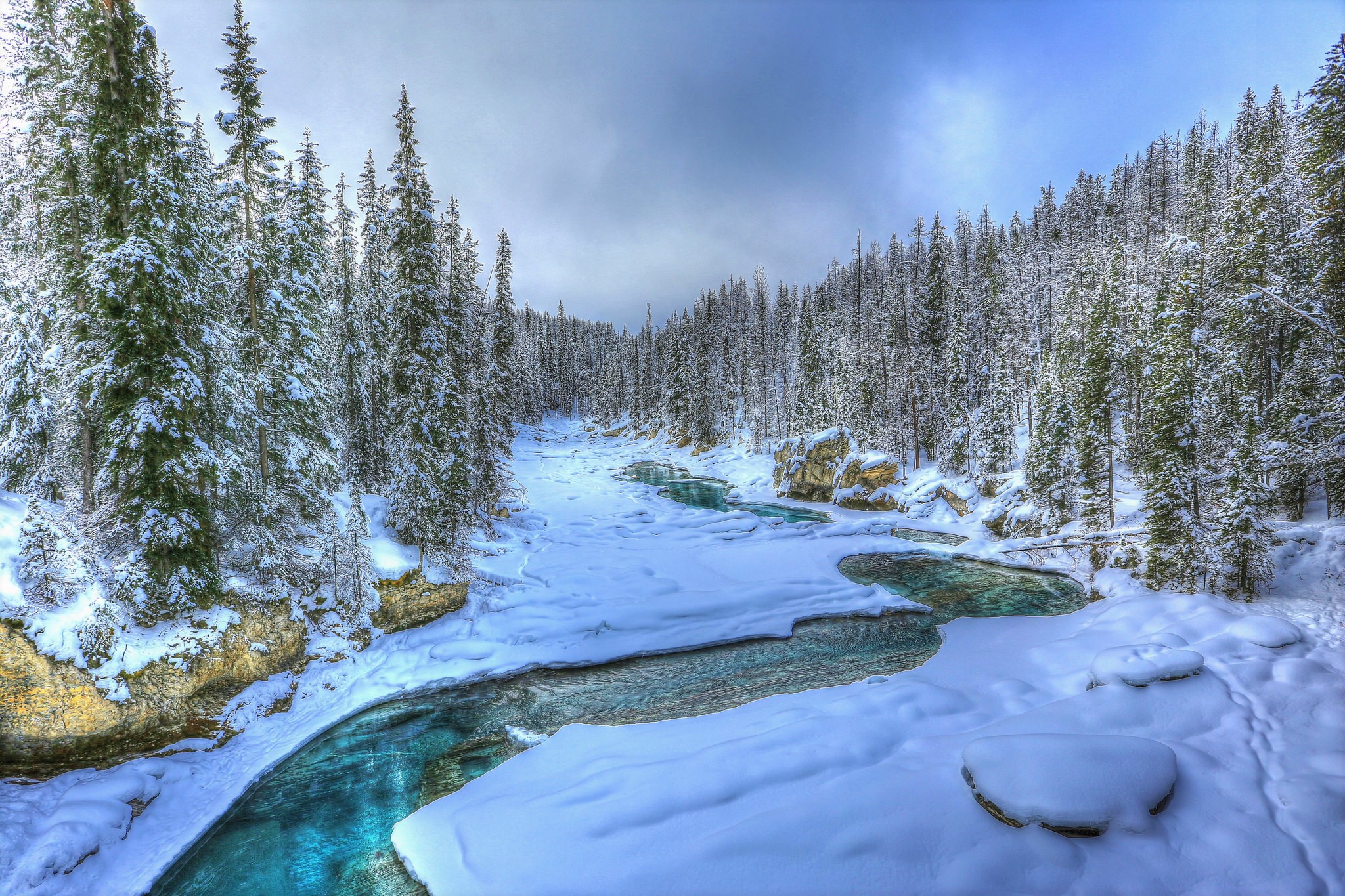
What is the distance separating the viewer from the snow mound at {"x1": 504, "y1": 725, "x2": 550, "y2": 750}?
1063 centimetres

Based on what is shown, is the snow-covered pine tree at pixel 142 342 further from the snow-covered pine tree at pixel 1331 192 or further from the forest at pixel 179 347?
the snow-covered pine tree at pixel 1331 192

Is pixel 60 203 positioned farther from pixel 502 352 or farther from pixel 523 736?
pixel 502 352

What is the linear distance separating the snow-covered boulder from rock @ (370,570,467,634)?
17.3 m

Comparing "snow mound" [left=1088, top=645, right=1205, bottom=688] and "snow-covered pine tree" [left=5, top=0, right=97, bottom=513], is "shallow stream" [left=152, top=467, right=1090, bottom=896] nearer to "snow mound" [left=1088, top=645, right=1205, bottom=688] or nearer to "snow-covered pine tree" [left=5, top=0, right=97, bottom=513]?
"snow mound" [left=1088, top=645, right=1205, bottom=688]

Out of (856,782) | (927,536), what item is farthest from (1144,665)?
(927,536)

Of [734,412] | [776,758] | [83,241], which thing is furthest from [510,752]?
[734,412]

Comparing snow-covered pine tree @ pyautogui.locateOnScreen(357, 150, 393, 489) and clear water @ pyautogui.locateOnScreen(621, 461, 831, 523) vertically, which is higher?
snow-covered pine tree @ pyautogui.locateOnScreen(357, 150, 393, 489)

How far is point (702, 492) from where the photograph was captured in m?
44.6

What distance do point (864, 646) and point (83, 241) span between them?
Result: 23728 mm

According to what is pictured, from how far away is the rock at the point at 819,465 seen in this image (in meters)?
38.9

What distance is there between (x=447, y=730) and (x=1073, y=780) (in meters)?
12.1

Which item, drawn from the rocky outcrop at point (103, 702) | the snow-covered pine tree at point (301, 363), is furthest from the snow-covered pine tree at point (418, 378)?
the rocky outcrop at point (103, 702)

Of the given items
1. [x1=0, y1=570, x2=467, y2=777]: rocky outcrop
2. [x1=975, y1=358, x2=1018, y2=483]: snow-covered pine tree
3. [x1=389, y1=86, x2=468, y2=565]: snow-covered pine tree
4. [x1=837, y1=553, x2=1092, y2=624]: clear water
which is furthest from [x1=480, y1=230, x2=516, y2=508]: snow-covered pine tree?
[x1=975, y1=358, x2=1018, y2=483]: snow-covered pine tree

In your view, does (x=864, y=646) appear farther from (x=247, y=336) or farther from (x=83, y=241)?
(x=83, y=241)
